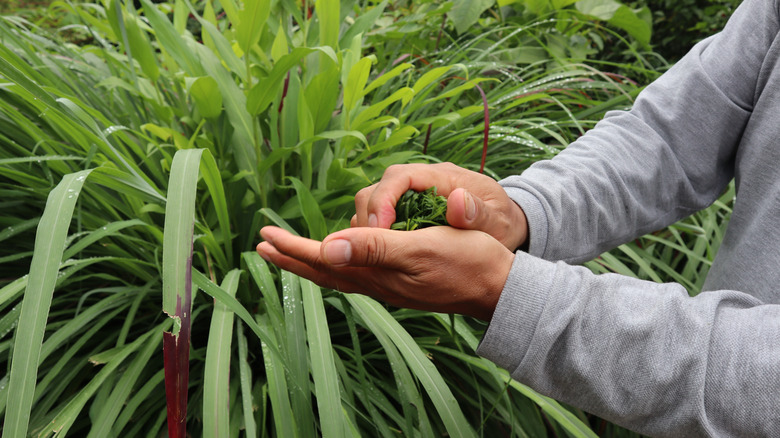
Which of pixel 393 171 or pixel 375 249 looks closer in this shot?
pixel 375 249

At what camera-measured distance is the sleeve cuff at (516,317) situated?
508 millimetres

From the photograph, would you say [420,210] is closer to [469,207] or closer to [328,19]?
[469,207]

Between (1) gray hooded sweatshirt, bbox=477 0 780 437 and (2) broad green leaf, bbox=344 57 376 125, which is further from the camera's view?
(2) broad green leaf, bbox=344 57 376 125

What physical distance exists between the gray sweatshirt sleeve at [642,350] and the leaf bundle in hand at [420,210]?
13cm

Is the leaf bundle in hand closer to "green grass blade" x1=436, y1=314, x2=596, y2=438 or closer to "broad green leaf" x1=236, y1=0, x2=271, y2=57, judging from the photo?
"green grass blade" x1=436, y1=314, x2=596, y2=438

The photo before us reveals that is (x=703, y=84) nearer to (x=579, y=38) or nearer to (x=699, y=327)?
(x=699, y=327)

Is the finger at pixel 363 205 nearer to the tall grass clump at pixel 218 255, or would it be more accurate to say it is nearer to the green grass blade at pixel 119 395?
the tall grass clump at pixel 218 255

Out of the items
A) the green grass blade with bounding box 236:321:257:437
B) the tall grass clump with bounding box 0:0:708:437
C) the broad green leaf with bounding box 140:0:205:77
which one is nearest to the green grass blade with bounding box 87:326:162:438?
the tall grass clump with bounding box 0:0:708:437

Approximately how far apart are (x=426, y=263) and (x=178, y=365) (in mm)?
249

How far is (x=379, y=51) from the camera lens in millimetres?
1527

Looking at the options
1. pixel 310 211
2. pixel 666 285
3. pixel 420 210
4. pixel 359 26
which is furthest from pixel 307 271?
pixel 359 26

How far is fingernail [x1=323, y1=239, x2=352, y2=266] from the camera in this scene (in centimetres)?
52

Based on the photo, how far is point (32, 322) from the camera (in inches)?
19.3

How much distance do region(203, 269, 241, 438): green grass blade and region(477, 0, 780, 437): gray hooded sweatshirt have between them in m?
0.32
